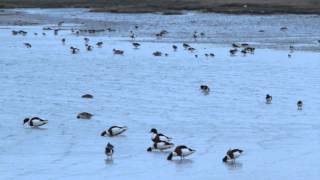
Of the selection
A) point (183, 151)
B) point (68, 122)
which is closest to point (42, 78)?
point (68, 122)

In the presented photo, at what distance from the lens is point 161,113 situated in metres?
18.8

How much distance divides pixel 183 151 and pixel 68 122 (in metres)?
4.31

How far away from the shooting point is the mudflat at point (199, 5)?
225ft

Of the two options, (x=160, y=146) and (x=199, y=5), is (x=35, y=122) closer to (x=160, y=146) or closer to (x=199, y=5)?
(x=160, y=146)

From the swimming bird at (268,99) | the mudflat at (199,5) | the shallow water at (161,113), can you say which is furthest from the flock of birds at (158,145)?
the mudflat at (199,5)

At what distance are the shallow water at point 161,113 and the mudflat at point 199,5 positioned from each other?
114ft

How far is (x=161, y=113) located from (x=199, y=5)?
5929 cm

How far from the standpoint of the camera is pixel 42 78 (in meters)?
26.0

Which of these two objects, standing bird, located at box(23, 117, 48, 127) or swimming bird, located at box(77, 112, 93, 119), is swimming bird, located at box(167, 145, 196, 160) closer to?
standing bird, located at box(23, 117, 48, 127)

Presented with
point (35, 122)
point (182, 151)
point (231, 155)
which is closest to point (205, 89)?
point (35, 122)

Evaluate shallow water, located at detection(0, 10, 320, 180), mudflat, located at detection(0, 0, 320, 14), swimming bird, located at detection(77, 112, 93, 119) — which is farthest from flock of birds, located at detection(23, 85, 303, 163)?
mudflat, located at detection(0, 0, 320, 14)

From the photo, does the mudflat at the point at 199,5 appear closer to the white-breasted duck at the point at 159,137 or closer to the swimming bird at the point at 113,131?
the swimming bird at the point at 113,131

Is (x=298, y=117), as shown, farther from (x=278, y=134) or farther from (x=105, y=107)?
(x=105, y=107)

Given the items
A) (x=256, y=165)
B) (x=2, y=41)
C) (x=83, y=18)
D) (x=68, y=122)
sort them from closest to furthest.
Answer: (x=256, y=165) < (x=68, y=122) < (x=2, y=41) < (x=83, y=18)
